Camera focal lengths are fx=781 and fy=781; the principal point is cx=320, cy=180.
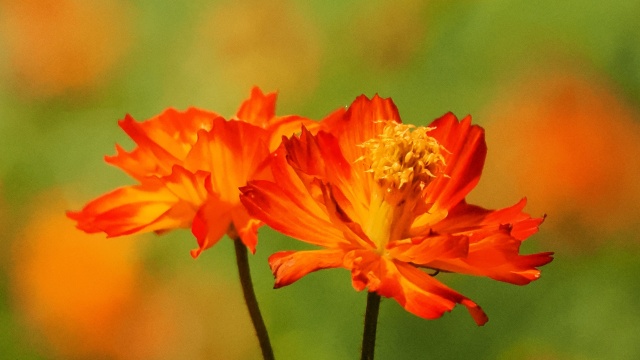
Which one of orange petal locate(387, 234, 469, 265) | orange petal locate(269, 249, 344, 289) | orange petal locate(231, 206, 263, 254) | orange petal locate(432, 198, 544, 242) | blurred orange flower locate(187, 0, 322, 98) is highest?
blurred orange flower locate(187, 0, 322, 98)

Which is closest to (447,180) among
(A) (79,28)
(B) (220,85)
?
(B) (220,85)

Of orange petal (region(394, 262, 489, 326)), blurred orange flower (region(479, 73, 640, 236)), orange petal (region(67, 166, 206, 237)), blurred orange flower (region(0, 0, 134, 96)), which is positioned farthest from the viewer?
blurred orange flower (region(0, 0, 134, 96))

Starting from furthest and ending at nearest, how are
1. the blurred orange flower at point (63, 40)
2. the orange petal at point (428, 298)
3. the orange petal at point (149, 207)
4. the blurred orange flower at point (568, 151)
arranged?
the blurred orange flower at point (63, 40)
the blurred orange flower at point (568, 151)
the orange petal at point (149, 207)
the orange petal at point (428, 298)

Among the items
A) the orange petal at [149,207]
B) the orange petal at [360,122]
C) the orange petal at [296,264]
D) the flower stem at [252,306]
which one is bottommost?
the flower stem at [252,306]

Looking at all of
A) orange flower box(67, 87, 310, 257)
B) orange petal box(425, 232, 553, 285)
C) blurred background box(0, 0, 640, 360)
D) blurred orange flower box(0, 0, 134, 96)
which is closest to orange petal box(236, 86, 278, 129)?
orange flower box(67, 87, 310, 257)

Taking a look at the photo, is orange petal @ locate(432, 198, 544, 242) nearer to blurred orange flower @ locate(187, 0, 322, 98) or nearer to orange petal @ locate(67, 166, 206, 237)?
orange petal @ locate(67, 166, 206, 237)

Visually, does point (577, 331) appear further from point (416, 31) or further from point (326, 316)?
point (416, 31)

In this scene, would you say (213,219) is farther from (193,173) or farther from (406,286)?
(406,286)

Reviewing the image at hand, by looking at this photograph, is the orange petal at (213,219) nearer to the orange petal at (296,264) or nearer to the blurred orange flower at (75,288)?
the orange petal at (296,264)

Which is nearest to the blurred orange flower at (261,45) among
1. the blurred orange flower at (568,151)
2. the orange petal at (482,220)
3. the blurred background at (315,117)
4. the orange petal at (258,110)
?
the blurred background at (315,117)
